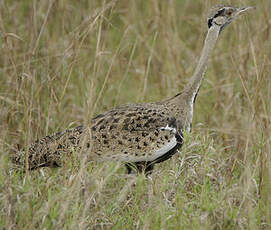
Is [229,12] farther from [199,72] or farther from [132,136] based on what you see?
[132,136]

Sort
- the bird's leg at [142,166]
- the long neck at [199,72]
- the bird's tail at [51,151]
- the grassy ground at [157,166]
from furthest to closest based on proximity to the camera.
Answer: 1. the long neck at [199,72]
2. the bird's leg at [142,166]
3. the bird's tail at [51,151]
4. the grassy ground at [157,166]

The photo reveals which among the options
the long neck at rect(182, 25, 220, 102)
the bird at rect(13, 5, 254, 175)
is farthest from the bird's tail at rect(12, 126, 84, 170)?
the long neck at rect(182, 25, 220, 102)

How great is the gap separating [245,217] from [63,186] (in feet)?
3.32

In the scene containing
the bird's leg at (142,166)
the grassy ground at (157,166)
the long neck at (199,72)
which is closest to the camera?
the grassy ground at (157,166)

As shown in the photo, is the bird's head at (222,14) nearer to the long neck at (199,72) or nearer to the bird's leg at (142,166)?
the long neck at (199,72)

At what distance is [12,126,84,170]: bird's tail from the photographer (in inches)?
143

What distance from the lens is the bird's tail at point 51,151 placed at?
11.9 feet

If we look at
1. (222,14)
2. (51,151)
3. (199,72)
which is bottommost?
(51,151)

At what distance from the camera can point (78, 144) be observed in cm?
356

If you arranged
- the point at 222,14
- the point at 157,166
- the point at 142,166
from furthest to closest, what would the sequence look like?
the point at 157,166
the point at 222,14
the point at 142,166

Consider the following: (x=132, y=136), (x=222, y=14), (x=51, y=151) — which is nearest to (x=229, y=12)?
(x=222, y=14)

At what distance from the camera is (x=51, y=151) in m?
3.66

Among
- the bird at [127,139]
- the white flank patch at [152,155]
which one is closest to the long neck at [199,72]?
the bird at [127,139]

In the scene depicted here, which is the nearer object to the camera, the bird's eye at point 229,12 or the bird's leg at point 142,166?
the bird's leg at point 142,166
